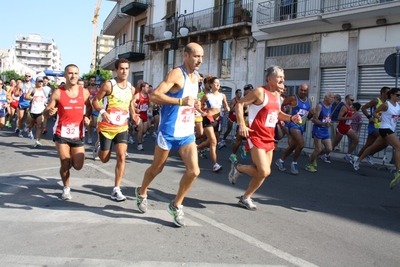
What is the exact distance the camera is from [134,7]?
33594 millimetres

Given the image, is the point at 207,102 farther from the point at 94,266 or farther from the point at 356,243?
the point at 94,266

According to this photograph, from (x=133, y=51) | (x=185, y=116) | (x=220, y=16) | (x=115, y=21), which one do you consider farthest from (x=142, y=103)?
(x=115, y=21)

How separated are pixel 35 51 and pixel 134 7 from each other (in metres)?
131

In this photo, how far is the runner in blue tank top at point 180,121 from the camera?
15.0 ft

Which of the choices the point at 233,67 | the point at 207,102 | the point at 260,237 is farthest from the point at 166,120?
the point at 233,67

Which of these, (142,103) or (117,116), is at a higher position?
(142,103)

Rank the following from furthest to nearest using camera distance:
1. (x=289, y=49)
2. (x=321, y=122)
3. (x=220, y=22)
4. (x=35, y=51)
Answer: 1. (x=35, y=51)
2. (x=220, y=22)
3. (x=289, y=49)
4. (x=321, y=122)

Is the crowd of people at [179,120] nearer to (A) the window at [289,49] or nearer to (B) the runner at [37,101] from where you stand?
→ (B) the runner at [37,101]

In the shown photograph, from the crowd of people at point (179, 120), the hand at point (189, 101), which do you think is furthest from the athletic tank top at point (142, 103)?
the hand at point (189, 101)

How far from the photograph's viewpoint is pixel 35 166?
8273 mm

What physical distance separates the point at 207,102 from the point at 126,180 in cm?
257

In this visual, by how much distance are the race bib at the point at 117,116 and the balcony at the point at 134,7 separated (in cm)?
2881

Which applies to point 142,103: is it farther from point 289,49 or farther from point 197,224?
point 289,49

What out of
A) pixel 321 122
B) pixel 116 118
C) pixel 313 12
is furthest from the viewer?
pixel 313 12
